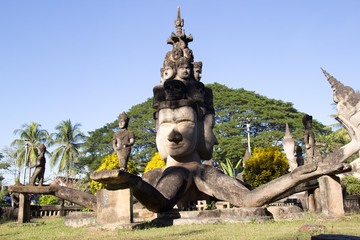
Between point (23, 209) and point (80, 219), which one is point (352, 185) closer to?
point (80, 219)

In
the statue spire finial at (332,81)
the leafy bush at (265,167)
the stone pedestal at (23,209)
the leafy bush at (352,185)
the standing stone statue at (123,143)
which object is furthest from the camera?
the leafy bush at (352,185)

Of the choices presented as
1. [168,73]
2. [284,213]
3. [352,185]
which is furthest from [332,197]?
[352,185]

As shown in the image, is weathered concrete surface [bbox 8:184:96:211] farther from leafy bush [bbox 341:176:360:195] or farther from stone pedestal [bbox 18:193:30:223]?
leafy bush [bbox 341:176:360:195]

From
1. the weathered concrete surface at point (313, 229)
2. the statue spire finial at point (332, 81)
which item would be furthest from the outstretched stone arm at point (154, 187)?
the statue spire finial at point (332, 81)

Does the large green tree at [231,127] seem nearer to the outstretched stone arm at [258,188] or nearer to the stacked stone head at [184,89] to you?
the stacked stone head at [184,89]

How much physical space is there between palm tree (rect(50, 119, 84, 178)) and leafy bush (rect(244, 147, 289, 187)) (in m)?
22.1

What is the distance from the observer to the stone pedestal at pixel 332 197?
7.32 metres

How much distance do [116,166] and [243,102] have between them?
60.3 feet

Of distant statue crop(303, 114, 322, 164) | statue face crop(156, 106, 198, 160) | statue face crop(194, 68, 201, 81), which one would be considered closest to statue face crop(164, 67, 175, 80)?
statue face crop(194, 68, 201, 81)

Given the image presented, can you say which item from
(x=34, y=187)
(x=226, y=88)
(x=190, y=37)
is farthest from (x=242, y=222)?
(x=226, y=88)

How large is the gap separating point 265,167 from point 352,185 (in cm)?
410

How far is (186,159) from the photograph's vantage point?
30.5 feet

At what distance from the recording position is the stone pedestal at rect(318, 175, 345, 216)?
24.0ft

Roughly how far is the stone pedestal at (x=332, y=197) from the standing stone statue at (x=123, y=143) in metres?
4.46
